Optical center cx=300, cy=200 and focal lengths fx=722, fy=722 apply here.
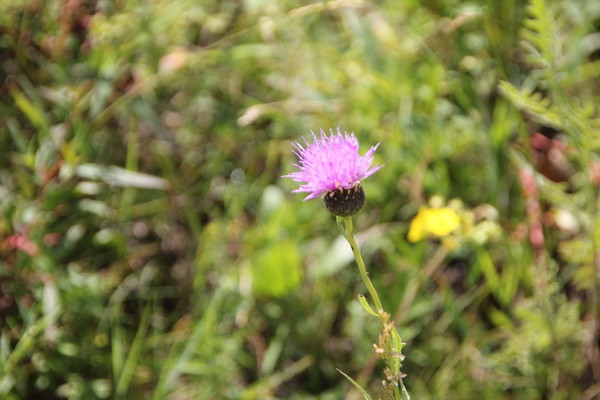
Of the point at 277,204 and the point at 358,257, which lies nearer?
the point at 358,257

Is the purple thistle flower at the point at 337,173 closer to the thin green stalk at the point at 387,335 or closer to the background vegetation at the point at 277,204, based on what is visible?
the thin green stalk at the point at 387,335

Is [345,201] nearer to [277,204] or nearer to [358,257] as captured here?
[358,257]

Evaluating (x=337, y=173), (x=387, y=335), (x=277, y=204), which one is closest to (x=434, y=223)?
(x=277, y=204)

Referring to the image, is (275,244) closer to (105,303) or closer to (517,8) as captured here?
(105,303)

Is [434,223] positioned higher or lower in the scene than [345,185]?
lower

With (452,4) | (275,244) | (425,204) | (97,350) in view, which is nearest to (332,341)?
(275,244)

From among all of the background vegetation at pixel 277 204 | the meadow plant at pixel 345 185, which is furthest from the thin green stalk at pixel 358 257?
the background vegetation at pixel 277 204

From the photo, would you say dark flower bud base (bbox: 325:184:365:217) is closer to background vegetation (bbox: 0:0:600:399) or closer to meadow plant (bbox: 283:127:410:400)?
meadow plant (bbox: 283:127:410:400)

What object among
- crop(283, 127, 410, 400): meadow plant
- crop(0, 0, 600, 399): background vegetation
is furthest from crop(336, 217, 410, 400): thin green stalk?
crop(0, 0, 600, 399): background vegetation
